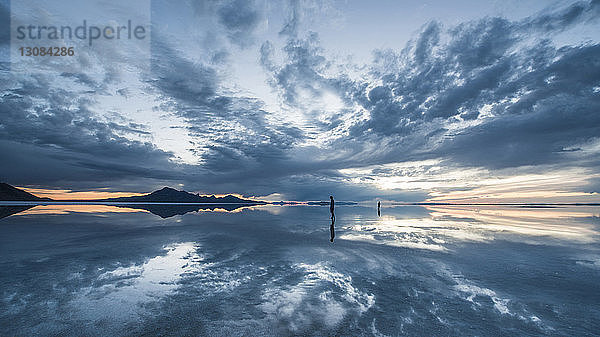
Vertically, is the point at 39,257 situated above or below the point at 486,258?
above

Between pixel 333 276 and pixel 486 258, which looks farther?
pixel 486 258

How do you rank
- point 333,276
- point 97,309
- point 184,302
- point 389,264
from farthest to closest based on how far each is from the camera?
point 389,264 → point 333,276 → point 184,302 → point 97,309

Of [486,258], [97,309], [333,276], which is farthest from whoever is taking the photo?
[486,258]

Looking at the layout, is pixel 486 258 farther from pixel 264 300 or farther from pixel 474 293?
pixel 264 300

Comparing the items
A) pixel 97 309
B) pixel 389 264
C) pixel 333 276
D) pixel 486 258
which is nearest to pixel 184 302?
pixel 97 309

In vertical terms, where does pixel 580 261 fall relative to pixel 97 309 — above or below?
below

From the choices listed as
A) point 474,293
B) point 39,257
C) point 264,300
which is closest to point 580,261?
point 474,293

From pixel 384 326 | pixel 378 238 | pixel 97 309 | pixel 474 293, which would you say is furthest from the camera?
pixel 378 238

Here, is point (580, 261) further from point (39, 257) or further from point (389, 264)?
point (39, 257)

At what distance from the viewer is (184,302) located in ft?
23.6

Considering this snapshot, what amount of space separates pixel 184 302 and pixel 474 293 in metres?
9.03

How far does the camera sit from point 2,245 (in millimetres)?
14133

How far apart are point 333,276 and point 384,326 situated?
391 centimetres

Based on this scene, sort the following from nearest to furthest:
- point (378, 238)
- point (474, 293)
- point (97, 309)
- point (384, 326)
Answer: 1. point (384, 326)
2. point (97, 309)
3. point (474, 293)
4. point (378, 238)
